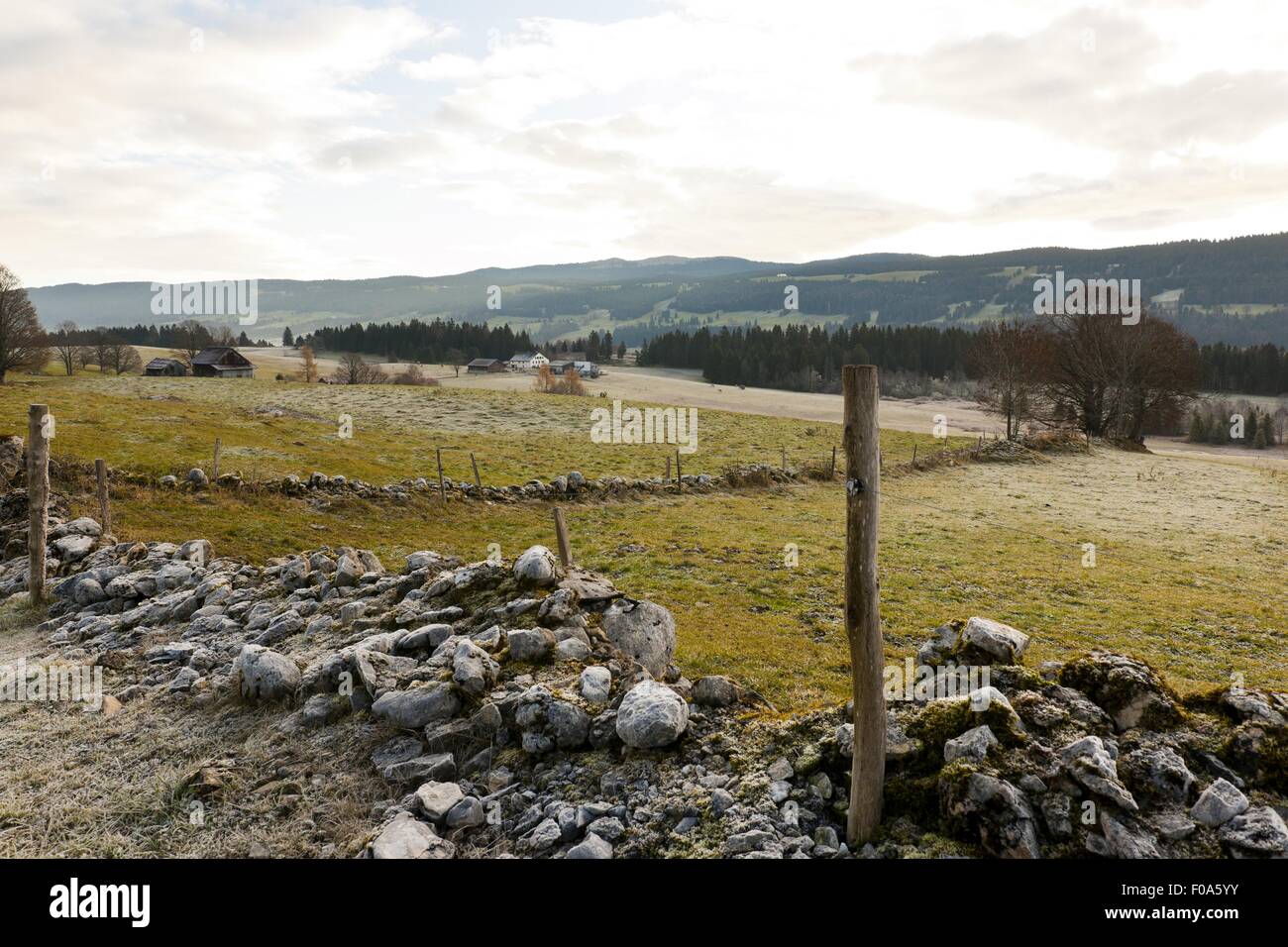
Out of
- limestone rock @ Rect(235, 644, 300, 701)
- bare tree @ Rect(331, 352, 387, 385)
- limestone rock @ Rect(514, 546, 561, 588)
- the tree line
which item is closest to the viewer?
limestone rock @ Rect(235, 644, 300, 701)

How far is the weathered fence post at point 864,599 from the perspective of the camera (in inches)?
219

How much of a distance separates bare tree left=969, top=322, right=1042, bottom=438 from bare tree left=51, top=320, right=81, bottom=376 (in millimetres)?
106307

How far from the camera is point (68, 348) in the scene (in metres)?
96.2

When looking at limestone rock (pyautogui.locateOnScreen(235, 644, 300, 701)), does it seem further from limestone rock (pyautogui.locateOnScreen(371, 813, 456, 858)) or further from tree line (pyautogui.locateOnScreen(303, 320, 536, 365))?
tree line (pyautogui.locateOnScreen(303, 320, 536, 365))

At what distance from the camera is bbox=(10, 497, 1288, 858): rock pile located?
561 cm

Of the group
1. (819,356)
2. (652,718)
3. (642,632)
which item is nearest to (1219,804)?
(652,718)

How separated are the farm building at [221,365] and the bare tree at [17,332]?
29.7 metres

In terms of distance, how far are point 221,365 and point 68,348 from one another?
17.7m

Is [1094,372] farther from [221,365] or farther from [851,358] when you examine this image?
[221,365]

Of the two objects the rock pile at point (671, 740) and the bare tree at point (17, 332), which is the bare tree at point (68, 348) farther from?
the rock pile at point (671, 740)

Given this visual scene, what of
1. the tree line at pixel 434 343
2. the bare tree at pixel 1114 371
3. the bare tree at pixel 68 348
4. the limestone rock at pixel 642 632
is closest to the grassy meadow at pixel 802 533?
the limestone rock at pixel 642 632

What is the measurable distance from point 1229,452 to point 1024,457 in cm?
4982

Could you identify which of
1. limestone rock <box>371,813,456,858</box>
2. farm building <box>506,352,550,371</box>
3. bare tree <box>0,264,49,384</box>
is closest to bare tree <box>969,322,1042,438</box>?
limestone rock <box>371,813,456,858</box>
